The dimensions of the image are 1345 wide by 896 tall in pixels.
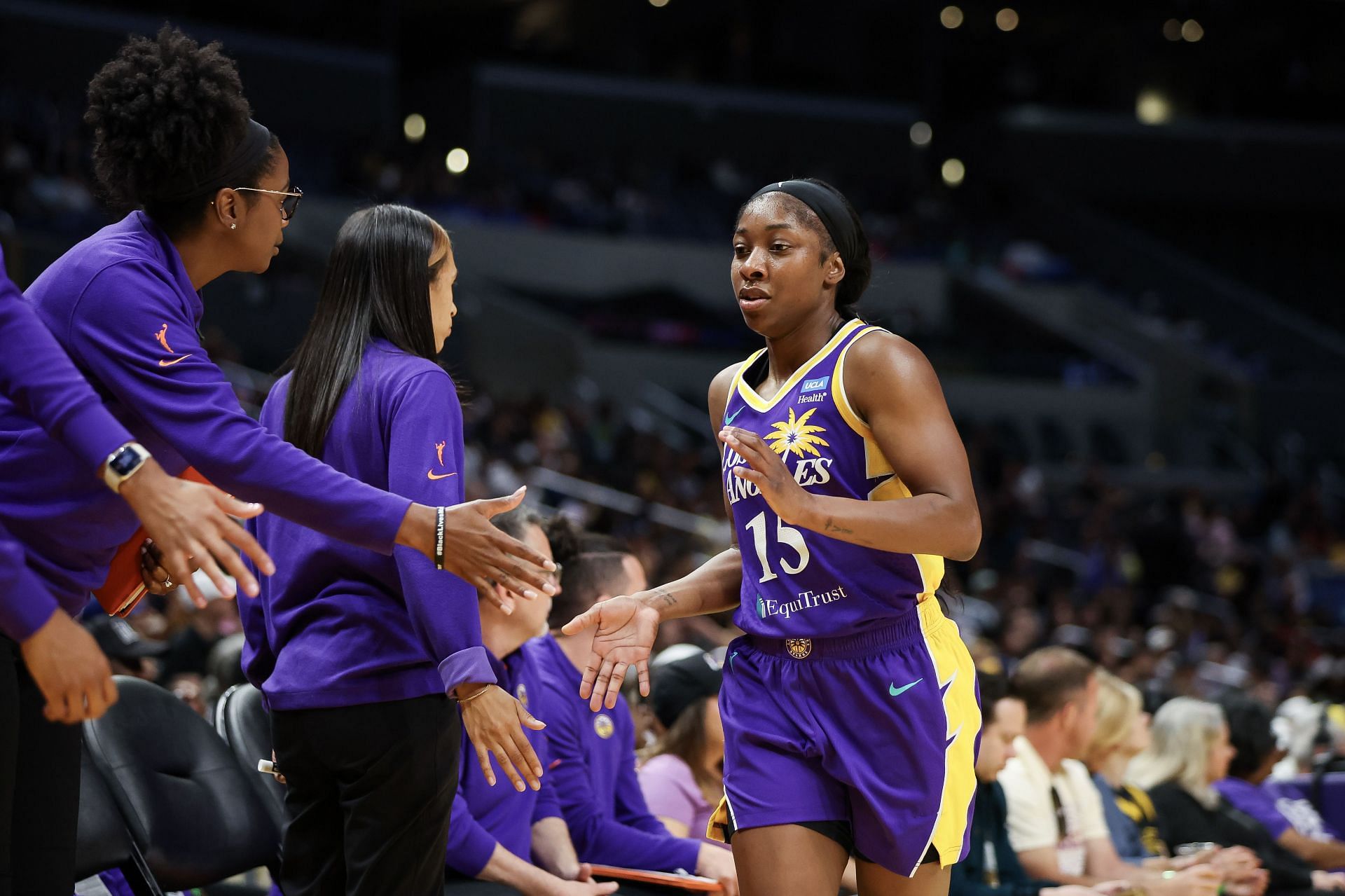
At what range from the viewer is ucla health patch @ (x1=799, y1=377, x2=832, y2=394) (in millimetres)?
2613

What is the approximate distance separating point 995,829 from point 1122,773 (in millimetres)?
1308

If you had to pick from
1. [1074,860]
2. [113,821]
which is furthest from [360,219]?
[1074,860]

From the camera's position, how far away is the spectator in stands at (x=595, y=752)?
3.64m

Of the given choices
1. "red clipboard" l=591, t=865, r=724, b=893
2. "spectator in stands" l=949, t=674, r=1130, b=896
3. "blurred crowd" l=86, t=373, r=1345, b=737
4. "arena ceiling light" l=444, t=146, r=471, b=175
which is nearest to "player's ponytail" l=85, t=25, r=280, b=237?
"red clipboard" l=591, t=865, r=724, b=893

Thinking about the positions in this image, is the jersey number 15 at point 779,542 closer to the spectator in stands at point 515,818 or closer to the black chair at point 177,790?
the spectator in stands at point 515,818

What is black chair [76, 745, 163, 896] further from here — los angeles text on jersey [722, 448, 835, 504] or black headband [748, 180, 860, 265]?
black headband [748, 180, 860, 265]

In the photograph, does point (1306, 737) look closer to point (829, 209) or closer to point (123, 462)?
point (829, 209)

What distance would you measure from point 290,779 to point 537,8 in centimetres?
2139

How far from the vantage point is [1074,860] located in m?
4.50

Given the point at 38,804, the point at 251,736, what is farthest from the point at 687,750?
the point at 38,804

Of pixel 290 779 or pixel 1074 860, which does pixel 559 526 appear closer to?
pixel 290 779

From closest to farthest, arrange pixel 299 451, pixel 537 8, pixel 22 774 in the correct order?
pixel 22 774, pixel 299 451, pixel 537 8

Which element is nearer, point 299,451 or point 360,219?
point 299,451

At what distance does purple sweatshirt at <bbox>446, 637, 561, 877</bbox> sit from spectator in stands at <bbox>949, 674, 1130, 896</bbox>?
1199 millimetres
